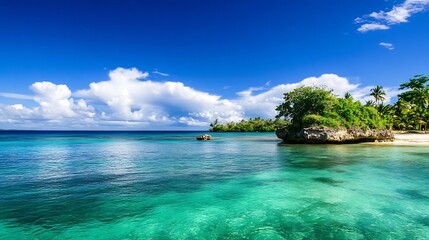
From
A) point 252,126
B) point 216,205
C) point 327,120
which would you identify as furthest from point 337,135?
point 252,126

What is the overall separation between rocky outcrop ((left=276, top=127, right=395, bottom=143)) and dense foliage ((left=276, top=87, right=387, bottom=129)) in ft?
2.96

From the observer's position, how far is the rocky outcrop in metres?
43.0

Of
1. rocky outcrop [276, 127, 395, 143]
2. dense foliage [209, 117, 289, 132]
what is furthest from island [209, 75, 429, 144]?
dense foliage [209, 117, 289, 132]

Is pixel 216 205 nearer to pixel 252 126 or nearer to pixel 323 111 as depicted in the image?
pixel 323 111

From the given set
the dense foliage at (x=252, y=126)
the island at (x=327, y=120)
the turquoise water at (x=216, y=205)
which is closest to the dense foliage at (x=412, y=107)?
the island at (x=327, y=120)

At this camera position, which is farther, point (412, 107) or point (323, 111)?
point (412, 107)

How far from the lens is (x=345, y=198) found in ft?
37.4

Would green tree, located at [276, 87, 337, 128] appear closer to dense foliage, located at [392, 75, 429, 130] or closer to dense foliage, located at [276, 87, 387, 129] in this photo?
dense foliage, located at [276, 87, 387, 129]

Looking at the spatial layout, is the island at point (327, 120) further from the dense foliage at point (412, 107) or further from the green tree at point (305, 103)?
the dense foliage at point (412, 107)

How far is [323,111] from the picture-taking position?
46.2 metres

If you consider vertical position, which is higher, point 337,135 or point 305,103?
point 305,103

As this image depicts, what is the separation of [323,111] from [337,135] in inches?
209

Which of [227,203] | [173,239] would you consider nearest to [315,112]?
[227,203]

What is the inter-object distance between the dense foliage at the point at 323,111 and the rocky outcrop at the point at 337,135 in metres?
0.90
